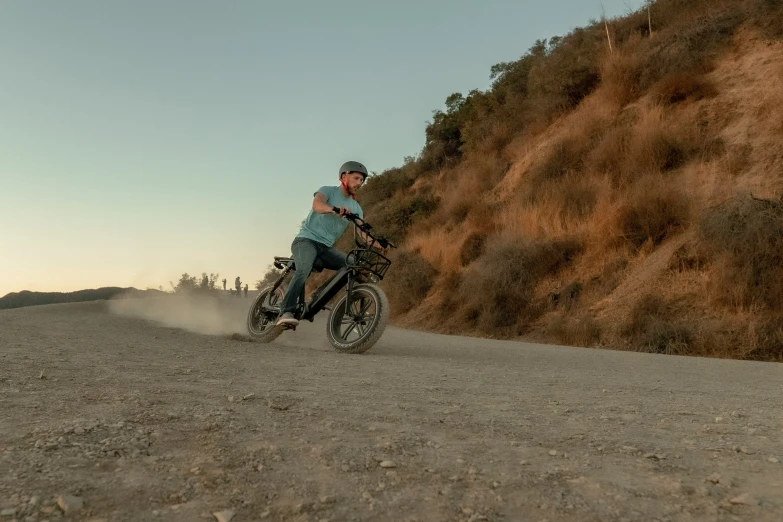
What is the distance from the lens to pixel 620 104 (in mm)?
18797

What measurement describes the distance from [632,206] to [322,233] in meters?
8.28

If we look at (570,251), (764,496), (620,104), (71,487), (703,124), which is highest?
(620,104)

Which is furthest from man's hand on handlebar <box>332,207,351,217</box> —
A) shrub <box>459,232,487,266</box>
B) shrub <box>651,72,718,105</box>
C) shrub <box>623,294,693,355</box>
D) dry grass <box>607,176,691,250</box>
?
shrub <box>651,72,718,105</box>

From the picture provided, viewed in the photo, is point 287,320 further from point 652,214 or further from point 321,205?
point 652,214

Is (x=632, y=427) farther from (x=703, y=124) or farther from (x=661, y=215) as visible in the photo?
(x=703, y=124)

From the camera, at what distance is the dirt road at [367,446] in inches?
77.9

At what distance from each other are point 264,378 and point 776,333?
7.91 m

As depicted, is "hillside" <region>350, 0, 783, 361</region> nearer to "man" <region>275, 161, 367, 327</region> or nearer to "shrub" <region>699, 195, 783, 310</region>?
"shrub" <region>699, 195, 783, 310</region>

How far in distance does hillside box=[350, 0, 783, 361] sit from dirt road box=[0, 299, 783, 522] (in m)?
5.99

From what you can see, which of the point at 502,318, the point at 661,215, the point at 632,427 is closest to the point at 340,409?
the point at 632,427

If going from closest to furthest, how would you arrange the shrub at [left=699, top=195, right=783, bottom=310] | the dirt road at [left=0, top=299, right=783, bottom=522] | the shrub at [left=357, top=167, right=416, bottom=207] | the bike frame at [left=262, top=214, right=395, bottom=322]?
the dirt road at [left=0, top=299, right=783, bottom=522] < the bike frame at [left=262, top=214, right=395, bottom=322] < the shrub at [left=699, top=195, right=783, bottom=310] < the shrub at [left=357, top=167, right=416, bottom=207]

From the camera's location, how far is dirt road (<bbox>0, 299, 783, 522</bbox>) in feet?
6.49

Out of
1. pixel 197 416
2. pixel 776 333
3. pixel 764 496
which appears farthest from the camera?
pixel 776 333

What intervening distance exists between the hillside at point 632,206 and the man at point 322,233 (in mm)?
5291
